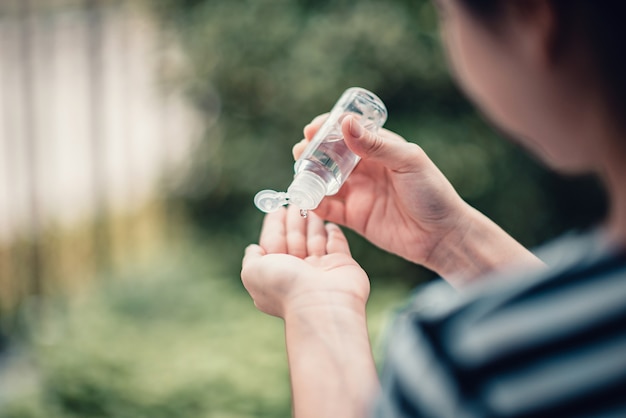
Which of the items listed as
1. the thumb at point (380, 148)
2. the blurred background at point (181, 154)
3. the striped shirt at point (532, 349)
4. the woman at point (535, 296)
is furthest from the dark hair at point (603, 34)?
the blurred background at point (181, 154)

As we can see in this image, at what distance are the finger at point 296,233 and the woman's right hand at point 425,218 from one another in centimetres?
10

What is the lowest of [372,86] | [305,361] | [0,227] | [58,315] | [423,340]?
[58,315]

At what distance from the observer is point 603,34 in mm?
564

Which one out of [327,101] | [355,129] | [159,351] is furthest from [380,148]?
[327,101]

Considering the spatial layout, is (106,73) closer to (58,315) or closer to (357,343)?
(58,315)

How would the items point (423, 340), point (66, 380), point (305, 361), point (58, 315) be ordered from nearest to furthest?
point (423, 340), point (305, 361), point (66, 380), point (58, 315)

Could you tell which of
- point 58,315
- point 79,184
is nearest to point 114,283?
point 58,315

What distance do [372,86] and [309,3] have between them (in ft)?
1.62

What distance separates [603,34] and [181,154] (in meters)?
3.24

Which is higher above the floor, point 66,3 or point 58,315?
point 66,3

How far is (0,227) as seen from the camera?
3.21 meters

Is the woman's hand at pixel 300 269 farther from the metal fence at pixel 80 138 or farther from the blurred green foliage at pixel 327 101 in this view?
the metal fence at pixel 80 138

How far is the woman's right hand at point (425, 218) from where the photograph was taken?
43.6 inches

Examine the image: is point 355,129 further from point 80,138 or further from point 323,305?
point 80,138
